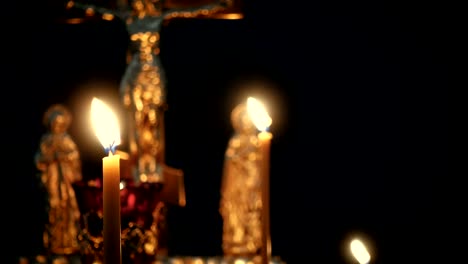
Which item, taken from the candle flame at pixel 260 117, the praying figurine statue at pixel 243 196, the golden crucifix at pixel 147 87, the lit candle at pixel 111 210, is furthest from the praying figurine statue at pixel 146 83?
the lit candle at pixel 111 210

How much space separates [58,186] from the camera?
113 centimetres

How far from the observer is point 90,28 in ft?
4.26

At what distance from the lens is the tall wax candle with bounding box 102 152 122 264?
1.68ft

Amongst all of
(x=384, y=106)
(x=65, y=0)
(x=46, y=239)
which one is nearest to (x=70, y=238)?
(x=46, y=239)

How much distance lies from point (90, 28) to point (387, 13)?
47 centimetres

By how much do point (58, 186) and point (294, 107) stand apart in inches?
14.7

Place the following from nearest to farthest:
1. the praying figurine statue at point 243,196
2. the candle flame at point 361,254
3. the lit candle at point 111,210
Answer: the lit candle at point 111,210, the candle flame at point 361,254, the praying figurine statue at point 243,196

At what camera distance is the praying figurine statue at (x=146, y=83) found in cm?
110

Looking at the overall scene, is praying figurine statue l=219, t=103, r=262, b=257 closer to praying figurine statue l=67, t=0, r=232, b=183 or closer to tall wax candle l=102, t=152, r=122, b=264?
praying figurine statue l=67, t=0, r=232, b=183

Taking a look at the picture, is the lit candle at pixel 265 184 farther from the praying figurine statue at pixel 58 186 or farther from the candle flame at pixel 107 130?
the praying figurine statue at pixel 58 186

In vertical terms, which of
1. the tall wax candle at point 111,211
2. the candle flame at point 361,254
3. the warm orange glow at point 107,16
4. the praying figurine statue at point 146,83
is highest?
the warm orange glow at point 107,16

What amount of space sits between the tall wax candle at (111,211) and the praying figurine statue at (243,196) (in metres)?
0.58

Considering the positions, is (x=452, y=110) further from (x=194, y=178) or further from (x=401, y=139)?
(x=194, y=178)

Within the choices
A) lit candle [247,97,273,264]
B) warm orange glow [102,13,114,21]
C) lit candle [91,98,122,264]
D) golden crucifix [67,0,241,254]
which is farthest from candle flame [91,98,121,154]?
warm orange glow [102,13,114,21]
